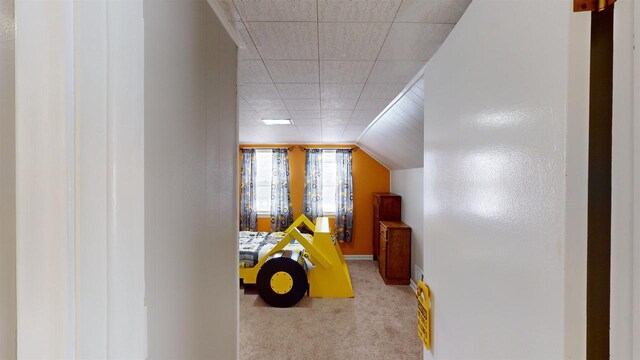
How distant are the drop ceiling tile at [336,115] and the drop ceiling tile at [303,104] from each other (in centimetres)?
18

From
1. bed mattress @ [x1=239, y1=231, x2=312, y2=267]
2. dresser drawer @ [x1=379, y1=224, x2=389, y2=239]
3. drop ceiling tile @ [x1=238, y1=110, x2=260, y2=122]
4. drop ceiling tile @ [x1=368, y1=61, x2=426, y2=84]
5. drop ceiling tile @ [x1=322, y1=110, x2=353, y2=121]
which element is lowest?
bed mattress @ [x1=239, y1=231, x2=312, y2=267]

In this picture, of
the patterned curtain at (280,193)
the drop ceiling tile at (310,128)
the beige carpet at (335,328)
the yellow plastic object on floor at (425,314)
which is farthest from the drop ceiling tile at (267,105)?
the patterned curtain at (280,193)

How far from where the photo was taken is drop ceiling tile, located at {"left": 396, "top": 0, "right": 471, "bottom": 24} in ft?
3.22

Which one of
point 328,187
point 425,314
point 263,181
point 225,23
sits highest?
point 225,23

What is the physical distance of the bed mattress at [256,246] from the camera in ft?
11.8

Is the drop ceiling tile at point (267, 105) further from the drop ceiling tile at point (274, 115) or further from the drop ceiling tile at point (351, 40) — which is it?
the drop ceiling tile at point (351, 40)

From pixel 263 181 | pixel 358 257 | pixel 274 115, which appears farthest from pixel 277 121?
pixel 358 257

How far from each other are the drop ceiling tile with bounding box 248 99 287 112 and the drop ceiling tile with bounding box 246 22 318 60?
87cm

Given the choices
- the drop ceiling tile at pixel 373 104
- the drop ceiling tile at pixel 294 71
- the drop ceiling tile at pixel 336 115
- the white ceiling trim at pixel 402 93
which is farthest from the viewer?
the drop ceiling tile at pixel 336 115

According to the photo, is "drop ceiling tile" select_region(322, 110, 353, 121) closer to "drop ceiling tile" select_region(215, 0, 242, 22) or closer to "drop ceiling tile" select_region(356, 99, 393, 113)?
"drop ceiling tile" select_region(356, 99, 393, 113)

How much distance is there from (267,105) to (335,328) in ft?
7.49

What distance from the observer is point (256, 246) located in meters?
3.90

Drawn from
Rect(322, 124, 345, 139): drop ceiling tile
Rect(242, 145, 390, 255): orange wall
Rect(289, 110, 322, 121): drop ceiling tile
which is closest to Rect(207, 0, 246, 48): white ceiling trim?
Rect(289, 110, 322, 121): drop ceiling tile

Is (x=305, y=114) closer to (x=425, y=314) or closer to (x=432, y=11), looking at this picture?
(x=432, y=11)
